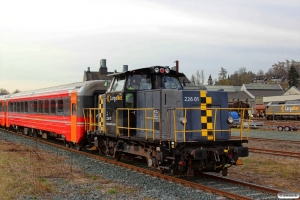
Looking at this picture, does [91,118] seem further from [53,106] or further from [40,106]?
[40,106]

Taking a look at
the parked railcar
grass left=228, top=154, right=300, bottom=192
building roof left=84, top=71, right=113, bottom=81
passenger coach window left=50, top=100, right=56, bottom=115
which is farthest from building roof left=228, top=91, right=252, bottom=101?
grass left=228, top=154, right=300, bottom=192

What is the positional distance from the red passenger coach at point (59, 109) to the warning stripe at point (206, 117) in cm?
458

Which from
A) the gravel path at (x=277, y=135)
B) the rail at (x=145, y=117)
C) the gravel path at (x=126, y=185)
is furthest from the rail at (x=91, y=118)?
the gravel path at (x=277, y=135)

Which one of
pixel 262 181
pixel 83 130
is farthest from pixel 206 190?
pixel 83 130

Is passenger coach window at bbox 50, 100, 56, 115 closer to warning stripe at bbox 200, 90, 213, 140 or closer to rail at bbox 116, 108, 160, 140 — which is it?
rail at bbox 116, 108, 160, 140

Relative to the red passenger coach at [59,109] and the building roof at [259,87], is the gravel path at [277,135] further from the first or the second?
the building roof at [259,87]

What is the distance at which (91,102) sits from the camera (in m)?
14.7

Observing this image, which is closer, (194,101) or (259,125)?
(194,101)

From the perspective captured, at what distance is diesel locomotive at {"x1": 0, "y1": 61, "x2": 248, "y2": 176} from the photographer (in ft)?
29.9

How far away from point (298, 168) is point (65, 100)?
10.1 metres

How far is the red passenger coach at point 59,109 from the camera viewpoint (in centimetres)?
1463

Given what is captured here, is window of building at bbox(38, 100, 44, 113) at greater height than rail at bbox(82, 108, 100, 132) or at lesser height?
greater

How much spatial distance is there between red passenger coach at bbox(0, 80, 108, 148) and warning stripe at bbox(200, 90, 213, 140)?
4.58m

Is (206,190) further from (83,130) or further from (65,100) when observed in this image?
(65,100)
